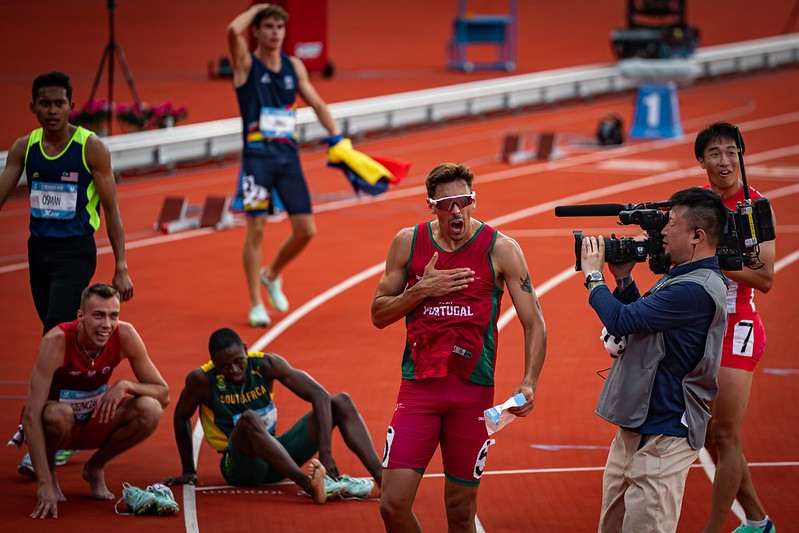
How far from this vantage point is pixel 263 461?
24.4ft

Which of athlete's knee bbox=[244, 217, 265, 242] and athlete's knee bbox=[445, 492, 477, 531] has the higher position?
athlete's knee bbox=[244, 217, 265, 242]

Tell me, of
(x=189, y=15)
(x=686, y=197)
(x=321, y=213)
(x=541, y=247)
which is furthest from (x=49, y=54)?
(x=686, y=197)

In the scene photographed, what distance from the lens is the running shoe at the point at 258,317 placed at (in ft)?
37.1

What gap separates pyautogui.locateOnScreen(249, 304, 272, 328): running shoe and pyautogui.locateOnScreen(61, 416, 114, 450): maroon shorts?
4013mm

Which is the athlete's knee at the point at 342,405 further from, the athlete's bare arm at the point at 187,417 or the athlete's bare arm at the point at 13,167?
the athlete's bare arm at the point at 13,167

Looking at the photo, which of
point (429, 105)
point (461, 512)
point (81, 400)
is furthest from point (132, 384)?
point (429, 105)

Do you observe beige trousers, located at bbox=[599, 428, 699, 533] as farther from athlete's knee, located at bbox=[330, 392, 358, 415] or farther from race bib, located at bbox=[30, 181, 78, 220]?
race bib, located at bbox=[30, 181, 78, 220]

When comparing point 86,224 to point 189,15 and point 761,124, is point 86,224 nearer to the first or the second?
point 761,124

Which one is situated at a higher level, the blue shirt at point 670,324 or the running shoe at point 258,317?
the blue shirt at point 670,324

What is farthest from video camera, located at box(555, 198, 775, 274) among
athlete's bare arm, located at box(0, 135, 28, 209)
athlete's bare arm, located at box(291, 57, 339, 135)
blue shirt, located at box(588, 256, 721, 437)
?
athlete's bare arm, located at box(291, 57, 339, 135)

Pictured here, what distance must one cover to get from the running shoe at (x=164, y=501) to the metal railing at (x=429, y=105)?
418 inches

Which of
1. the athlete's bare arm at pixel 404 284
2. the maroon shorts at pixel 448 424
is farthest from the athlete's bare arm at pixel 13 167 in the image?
the maroon shorts at pixel 448 424

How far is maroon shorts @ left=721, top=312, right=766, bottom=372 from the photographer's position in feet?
20.9

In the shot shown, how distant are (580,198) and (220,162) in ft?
21.5
